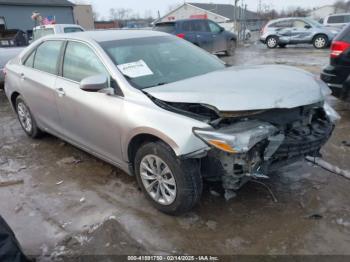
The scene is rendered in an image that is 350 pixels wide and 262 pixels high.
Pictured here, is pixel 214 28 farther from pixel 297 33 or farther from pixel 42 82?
pixel 42 82

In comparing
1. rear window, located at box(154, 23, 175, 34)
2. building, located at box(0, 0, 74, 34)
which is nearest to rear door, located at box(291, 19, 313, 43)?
rear window, located at box(154, 23, 175, 34)

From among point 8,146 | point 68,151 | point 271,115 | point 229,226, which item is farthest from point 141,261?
point 8,146

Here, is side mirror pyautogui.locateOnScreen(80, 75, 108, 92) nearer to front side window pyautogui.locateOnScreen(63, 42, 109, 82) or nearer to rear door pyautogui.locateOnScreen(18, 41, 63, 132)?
front side window pyautogui.locateOnScreen(63, 42, 109, 82)

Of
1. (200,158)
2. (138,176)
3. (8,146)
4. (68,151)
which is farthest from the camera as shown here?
(8,146)

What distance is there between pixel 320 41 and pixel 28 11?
22.3 m

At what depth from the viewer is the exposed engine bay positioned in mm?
2576

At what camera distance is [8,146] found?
202 inches

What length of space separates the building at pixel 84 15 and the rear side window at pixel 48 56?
31.5m

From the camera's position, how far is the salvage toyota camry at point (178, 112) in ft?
8.81

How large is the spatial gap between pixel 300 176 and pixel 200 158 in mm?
1508

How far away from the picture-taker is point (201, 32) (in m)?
13.9

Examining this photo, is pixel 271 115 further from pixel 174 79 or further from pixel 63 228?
pixel 63 228

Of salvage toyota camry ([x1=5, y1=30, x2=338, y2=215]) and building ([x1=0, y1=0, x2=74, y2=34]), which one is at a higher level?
building ([x1=0, y1=0, x2=74, y2=34])

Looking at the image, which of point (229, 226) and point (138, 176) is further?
point (138, 176)
